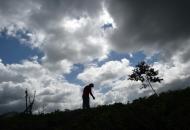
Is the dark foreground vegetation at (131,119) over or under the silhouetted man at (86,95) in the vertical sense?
under

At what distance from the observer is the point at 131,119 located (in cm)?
1764

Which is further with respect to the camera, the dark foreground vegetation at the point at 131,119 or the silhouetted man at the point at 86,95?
the silhouetted man at the point at 86,95

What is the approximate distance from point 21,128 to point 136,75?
2853 cm

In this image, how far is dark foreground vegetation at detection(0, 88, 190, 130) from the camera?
16.6 metres

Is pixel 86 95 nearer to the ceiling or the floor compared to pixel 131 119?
nearer to the ceiling

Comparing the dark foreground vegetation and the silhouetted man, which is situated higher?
the silhouetted man

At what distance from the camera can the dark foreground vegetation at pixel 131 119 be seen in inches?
653

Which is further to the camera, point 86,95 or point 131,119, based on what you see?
point 86,95

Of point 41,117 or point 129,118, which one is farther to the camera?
point 41,117

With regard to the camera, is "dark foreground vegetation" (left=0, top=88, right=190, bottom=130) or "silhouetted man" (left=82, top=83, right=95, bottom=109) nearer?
"dark foreground vegetation" (left=0, top=88, right=190, bottom=130)

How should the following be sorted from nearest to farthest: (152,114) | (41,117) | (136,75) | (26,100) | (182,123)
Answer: (182,123)
(152,114)
(41,117)
(136,75)
(26,100)

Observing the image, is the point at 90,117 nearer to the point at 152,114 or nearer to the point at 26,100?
the point at 152,114

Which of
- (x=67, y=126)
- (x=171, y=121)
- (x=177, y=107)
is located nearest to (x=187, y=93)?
(x=177, y=107)

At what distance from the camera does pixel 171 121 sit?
1625cm
